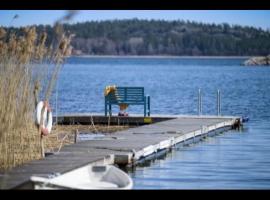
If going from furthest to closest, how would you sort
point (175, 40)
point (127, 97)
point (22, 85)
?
point (175, 40) < point (127, 97) < point (22, 85)

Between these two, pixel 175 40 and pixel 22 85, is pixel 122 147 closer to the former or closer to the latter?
pixel 22 85

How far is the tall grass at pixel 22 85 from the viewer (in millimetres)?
13250

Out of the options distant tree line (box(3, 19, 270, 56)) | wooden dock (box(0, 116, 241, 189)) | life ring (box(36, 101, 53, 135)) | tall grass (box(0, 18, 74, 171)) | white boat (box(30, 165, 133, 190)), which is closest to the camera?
white boat (box(30, 165, 133, 190))

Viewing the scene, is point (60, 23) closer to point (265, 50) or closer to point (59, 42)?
point (59, 42)

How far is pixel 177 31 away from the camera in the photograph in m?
117

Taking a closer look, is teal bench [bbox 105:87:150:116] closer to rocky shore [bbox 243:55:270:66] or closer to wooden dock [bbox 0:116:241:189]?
wooden dock [bbox 0:116:241:189]

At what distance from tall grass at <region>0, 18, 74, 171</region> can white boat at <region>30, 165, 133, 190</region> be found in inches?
62.7

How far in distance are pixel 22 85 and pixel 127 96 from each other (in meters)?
9.43

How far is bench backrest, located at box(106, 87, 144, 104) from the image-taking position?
2308 cm

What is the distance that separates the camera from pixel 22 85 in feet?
45.8

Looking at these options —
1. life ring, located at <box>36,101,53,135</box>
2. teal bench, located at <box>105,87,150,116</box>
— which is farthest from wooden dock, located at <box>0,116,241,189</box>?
teal bench, located at <box>105,87,150,116</box>

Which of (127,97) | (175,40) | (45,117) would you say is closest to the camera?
(45,117)

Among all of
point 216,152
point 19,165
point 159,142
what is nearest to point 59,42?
point 19,165

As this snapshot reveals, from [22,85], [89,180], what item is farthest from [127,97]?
[89,180]
